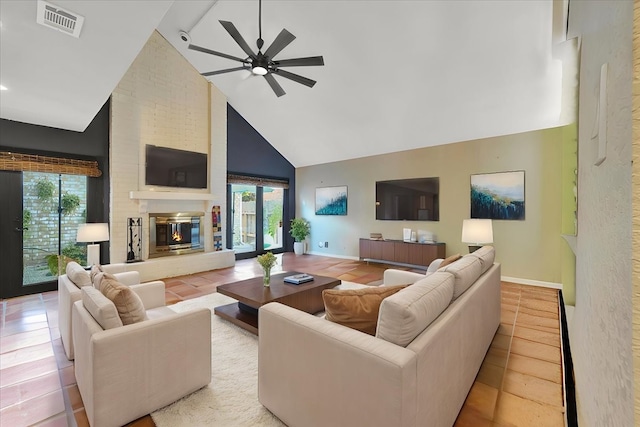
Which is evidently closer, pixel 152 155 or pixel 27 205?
pixel 27 205

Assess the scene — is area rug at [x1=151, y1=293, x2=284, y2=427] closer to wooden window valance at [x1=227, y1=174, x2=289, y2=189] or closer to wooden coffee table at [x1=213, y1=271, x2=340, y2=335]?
wooden coffee table at [x1=213, y1=271, x2=340, y2=335]

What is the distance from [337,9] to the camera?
386cm

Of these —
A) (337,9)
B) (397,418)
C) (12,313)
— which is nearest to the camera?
(397,418)

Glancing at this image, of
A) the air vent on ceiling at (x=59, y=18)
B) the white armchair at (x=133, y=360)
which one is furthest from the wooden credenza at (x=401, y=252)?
the air vent on ceiling at (x=59, y=18)

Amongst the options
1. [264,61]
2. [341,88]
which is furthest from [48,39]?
[341,88]

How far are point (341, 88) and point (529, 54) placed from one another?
2.81 metres

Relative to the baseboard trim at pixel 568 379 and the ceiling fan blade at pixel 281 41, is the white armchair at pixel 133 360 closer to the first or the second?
the baseboard trim at pixel 568 379

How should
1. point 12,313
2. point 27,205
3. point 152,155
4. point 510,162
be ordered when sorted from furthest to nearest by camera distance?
point 152,155, point 510,162, point 27,205, point 12,313

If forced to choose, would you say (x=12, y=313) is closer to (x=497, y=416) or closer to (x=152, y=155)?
(x=152, y=155)

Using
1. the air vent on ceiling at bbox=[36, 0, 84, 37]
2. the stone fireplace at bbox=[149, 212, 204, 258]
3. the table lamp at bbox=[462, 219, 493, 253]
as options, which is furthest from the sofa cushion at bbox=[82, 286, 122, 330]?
the stone fireplace at bbox=[149, 212, 204, 258]

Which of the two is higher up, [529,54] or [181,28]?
[181,28]

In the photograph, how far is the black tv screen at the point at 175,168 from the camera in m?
5.29

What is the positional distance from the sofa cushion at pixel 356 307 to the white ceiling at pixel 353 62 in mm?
2467

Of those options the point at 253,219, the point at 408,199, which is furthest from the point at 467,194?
the point at 253,219
